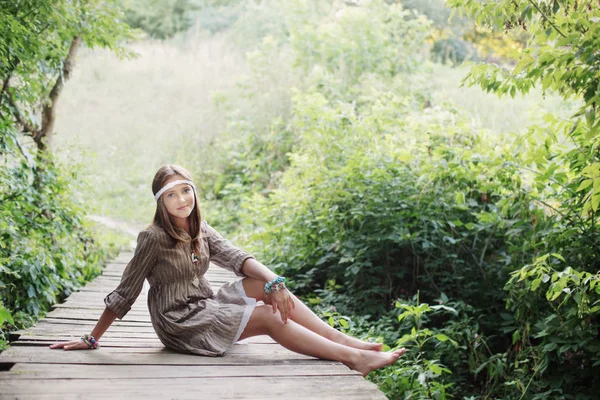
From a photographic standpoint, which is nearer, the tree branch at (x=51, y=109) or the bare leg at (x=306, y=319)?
the bare leg at (x=306, y=319)

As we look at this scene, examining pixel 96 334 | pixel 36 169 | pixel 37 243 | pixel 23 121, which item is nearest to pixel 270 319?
pixel 96 334

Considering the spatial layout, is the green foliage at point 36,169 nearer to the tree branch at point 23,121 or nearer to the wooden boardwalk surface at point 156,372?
the tree branch at point 23,121

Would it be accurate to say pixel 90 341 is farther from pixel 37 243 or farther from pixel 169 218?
pixel 37 243

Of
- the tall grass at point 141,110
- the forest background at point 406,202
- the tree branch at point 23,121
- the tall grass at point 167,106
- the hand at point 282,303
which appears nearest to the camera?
the hand at point 282,303

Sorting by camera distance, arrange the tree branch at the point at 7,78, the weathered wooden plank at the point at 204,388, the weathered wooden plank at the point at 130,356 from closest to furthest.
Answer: the weathered wooden plank at the point at 204,388 → the weathered wooden plank at the point at 130,356 → the tree branch at the point at 7,78

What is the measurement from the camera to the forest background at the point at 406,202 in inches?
144

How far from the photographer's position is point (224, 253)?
11.7ft

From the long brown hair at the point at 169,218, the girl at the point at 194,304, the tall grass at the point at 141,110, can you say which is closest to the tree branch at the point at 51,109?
the long brown hair at the point at 169,218

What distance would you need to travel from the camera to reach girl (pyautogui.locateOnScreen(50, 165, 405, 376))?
3.22 meters

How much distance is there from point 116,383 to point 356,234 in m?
3.42

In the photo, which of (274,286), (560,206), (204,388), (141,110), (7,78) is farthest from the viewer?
(141,110)

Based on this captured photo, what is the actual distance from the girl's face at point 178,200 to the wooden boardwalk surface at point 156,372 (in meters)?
0.75

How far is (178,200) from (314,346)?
107cm

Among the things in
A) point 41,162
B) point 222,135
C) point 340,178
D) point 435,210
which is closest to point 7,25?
point 41,162
